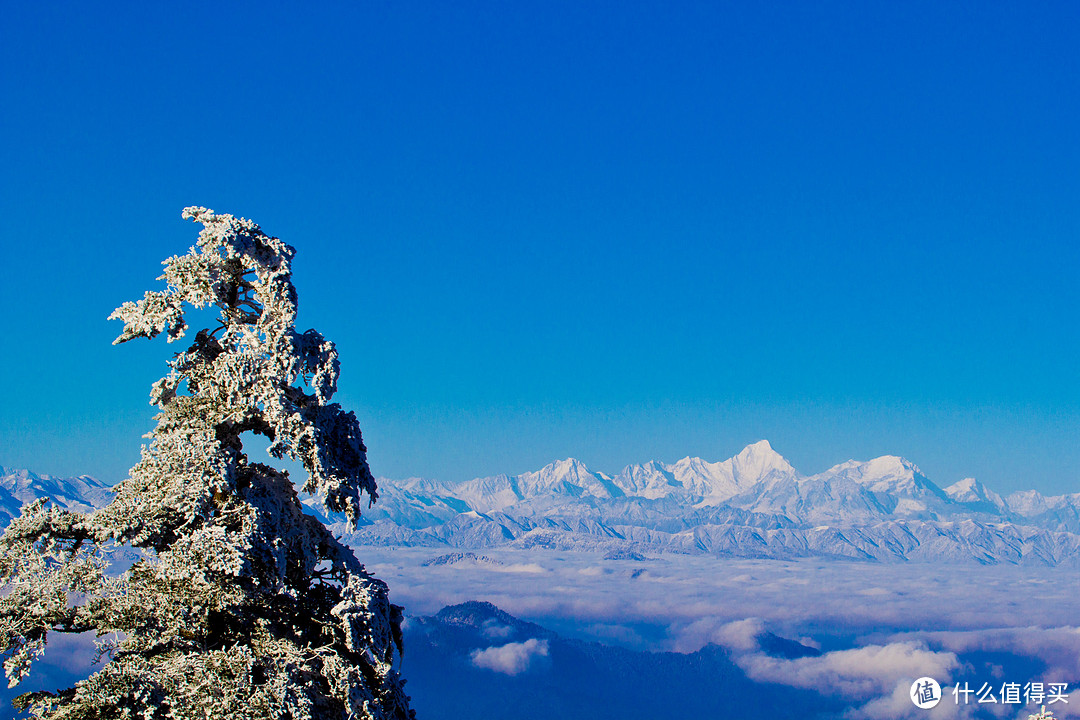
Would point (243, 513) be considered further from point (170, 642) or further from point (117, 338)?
point (117, 338)

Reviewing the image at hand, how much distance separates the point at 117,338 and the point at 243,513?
4.63 m

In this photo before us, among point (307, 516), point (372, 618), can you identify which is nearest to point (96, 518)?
point (307, 516)

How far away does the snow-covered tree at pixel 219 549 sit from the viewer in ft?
48.7

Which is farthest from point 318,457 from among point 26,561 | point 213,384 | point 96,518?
point 26,561

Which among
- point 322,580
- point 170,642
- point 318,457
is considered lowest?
point 170,642

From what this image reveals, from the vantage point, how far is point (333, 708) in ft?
51.1

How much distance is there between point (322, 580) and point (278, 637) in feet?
4.93

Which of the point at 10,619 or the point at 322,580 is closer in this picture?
the point at 10,619

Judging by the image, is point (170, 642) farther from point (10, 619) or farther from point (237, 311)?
point (237, 311)

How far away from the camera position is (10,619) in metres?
15.8

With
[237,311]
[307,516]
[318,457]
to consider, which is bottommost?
[307,516]

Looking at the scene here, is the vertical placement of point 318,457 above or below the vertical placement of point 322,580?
above

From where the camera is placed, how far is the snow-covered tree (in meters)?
14.8

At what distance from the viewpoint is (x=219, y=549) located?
47.7 feet
